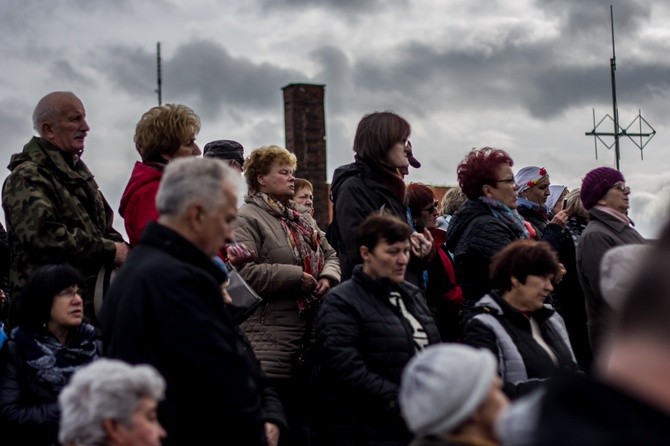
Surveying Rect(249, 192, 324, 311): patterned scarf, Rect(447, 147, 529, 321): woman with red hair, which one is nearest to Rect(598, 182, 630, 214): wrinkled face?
Rect(447, 147, 529, 321): woman with red hair

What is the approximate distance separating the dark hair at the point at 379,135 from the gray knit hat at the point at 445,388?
3.59 m

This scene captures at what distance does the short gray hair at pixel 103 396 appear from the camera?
3.49 metres

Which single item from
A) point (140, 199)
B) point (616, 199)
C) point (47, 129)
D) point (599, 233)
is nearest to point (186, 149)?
point (140, 199)

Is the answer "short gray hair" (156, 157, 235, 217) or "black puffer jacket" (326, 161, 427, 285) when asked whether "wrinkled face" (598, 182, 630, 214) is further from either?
"short gray hair" (156, 157, 235, 217)

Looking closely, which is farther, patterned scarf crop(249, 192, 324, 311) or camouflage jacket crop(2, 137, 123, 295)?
patterned scarf crop(249, 192, 324, 311)

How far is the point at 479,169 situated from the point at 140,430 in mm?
4130

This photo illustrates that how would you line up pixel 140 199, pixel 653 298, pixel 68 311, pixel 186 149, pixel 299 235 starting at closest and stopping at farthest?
pixel 653 298 → pixel 140 199 → pixel 68 311 → pixel 186 149 → pixel 299 235

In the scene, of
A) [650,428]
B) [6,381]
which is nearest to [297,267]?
[6,381]

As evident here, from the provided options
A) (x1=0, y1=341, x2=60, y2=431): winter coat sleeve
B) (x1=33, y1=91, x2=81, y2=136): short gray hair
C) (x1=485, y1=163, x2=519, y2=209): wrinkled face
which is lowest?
(x1=0, y1=341, x2=60, y2=431): winter coat sleeve

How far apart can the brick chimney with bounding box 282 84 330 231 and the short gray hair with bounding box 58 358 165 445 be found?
22919 millimetres

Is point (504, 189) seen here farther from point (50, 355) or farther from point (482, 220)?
point (50, 355)

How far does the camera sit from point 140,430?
3551 mm

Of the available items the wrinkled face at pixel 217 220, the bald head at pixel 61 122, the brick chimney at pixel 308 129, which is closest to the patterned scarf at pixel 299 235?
the bald head at pixel 61 122

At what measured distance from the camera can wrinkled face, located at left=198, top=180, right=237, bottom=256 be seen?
3861 millimetres
